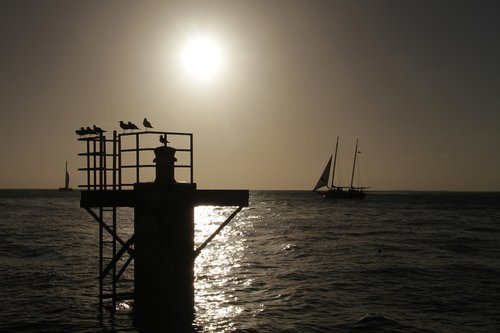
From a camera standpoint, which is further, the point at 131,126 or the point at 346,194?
the point at 346,194

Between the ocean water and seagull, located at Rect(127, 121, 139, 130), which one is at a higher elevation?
seagull, located at Rect(127, 121, 139, 130)

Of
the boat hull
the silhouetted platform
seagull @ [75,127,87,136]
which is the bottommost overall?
the boat hull

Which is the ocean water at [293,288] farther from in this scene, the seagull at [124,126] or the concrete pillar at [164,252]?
the seagull at [124,126]

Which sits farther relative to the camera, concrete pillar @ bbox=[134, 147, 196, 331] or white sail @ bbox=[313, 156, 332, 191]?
white sail @ bbox=[313, 156, 332, 191]

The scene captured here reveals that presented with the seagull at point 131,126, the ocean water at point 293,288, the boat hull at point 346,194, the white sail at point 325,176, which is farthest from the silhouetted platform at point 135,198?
the boat hull at point 346,194

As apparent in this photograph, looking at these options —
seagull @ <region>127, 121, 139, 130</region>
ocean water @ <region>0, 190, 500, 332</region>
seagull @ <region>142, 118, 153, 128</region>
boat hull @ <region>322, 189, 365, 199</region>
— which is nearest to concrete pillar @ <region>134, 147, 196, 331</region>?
ocean water @ <region>0, 190, 500, 332</region>

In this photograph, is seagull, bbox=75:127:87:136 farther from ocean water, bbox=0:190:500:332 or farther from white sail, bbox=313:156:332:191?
white sail, bbox=313:156:332:191

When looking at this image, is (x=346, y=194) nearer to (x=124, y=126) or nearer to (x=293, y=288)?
Answer: (x=293, y=288)

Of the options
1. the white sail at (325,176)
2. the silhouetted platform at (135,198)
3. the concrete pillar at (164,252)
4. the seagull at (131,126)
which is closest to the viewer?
the concrete pillar at (164,252)

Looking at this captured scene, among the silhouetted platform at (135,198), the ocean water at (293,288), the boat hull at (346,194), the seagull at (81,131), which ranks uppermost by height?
the seagull at (81,131)

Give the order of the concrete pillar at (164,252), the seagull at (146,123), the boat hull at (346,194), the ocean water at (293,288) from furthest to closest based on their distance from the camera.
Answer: the boat hull at (346,194) < the ocean water at (293,288) < the seagull at (146,123) < the concrete pillar at (164,252)

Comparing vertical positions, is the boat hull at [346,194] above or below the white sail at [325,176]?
below

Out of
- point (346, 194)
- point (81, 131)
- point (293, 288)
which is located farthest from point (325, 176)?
point (81, 131)

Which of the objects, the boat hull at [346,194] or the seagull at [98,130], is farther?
the boat hull at [346,194]
